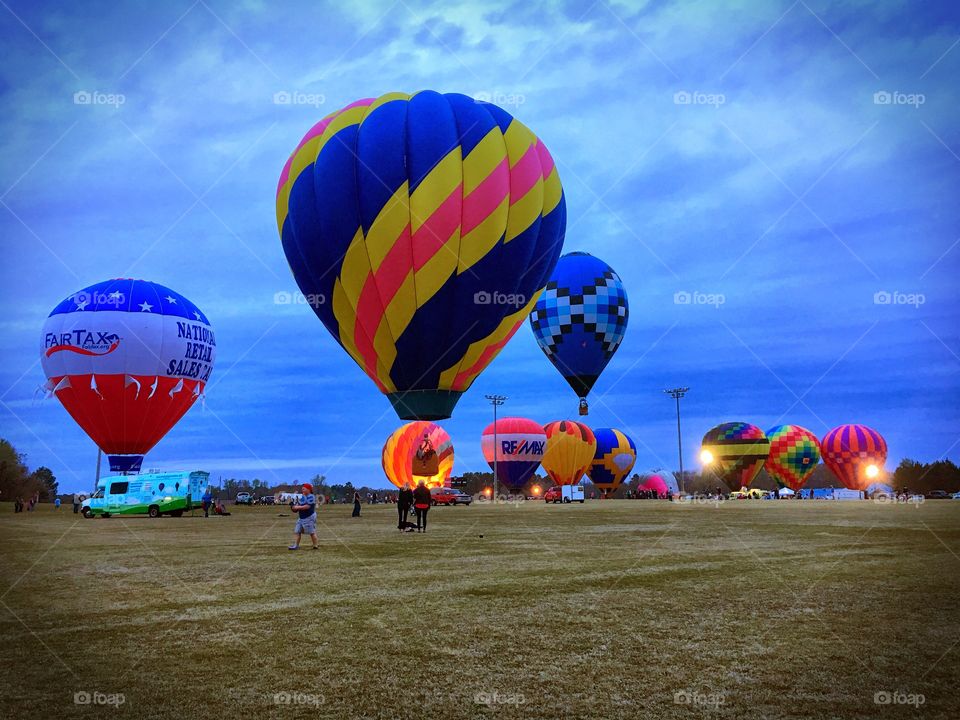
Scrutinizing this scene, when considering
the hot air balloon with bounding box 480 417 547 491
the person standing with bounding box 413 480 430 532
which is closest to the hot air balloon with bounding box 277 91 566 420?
the person standing with bounding box 413 480 430 532

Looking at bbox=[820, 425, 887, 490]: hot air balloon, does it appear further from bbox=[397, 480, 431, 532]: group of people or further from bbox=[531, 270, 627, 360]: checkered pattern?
bbox=[397, 480, 431, 532]: group of people

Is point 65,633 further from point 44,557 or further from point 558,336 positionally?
point 558,336

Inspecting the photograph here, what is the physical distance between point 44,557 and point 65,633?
Answer: 837 cm

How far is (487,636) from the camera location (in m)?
6.78

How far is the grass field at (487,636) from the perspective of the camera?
16.5ft

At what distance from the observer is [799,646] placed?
6.47 meters

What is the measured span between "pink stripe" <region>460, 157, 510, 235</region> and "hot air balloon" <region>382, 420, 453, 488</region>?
29919 mm

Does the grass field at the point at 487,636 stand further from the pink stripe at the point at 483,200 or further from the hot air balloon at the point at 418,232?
the pink stripe at the point at 483,200

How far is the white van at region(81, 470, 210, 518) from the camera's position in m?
35.4

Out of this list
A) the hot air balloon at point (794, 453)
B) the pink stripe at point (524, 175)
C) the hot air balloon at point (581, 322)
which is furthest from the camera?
the hot air balloon at point (794, 453)

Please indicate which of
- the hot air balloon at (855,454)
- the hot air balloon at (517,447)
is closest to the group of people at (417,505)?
the hot air balloon at (517,447)

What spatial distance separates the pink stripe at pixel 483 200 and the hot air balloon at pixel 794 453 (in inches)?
2628

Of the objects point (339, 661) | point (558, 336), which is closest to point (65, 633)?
point (339, 661)

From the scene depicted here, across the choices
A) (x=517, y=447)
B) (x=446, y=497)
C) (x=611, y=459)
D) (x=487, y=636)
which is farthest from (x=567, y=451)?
(x=487, y=636)
